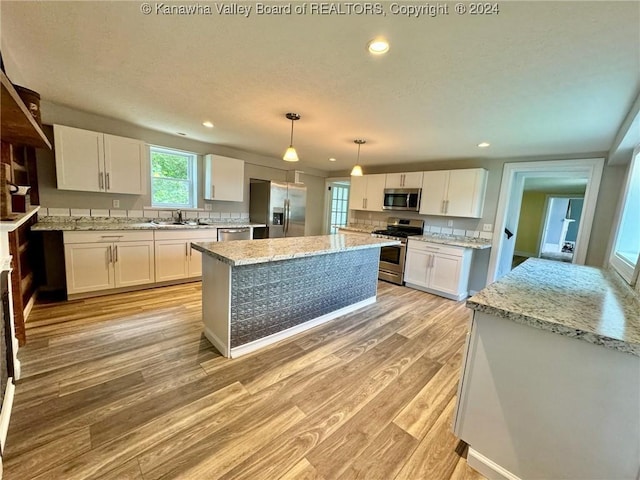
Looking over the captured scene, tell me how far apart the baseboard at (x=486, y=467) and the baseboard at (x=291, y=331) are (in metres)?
1.64

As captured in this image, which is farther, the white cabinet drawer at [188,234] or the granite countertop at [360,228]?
the granite countertop at [360,228]

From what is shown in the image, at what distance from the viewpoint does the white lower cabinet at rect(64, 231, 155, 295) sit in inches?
121

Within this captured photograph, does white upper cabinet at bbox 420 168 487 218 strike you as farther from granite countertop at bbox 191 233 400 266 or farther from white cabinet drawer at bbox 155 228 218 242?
white cabinet drawer at bbox 155 228 218 242

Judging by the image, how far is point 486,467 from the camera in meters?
1.34

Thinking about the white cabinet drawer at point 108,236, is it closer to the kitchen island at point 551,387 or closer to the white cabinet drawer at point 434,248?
the kitchen island at point 551,387

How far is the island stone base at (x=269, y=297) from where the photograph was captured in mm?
2154

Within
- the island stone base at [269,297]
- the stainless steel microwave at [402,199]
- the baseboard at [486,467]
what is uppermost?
the stainless steel microwave at [402,199]

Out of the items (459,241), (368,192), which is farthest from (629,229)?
(368,192)

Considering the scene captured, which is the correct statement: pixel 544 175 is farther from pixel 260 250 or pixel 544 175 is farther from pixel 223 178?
pixel 223 178

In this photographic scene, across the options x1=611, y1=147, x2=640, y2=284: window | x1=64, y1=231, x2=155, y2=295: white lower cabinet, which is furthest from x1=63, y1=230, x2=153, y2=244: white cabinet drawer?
x1=611, y1=147, x2=640, y2=284: window

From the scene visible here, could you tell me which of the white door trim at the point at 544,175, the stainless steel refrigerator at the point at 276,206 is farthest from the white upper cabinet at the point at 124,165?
the white door trim at the point at 544,175

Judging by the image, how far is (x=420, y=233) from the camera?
491cm

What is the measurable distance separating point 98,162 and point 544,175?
20.4ft

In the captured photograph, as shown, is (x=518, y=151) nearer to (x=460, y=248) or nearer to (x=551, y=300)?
(x=460, y=248)
